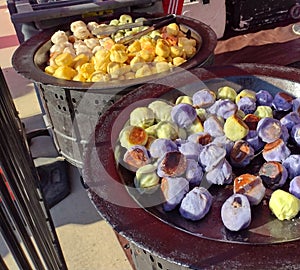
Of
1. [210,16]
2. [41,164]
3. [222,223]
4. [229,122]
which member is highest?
[229,122]

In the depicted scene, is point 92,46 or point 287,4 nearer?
point 92,46

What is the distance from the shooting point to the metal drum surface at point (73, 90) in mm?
1537

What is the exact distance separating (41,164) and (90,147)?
4.03 ft

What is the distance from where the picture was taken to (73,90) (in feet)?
5.17

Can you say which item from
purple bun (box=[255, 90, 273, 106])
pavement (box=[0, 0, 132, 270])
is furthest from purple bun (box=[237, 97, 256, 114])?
pavement (box=[0, 0, 132, 270])

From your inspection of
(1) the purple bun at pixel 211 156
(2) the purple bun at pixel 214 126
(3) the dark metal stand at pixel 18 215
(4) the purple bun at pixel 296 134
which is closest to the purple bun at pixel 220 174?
(1) the purple bun at pixel 211 156

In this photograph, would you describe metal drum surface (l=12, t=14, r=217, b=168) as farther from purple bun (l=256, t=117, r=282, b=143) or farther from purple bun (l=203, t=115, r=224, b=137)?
purple bun (l=256, t=117, r=282, b=143)

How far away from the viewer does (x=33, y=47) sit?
75.2 inches

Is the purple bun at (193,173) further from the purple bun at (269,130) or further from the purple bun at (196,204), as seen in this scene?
the purple bun at (269,130)

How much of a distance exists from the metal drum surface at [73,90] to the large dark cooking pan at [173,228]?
0.29 metres

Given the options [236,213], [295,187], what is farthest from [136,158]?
[295,187]

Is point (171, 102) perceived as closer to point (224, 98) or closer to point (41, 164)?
point (224, 98)

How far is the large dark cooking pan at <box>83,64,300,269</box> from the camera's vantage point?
81 cm

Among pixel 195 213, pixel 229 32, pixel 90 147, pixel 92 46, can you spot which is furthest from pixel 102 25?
pixel 229 32
